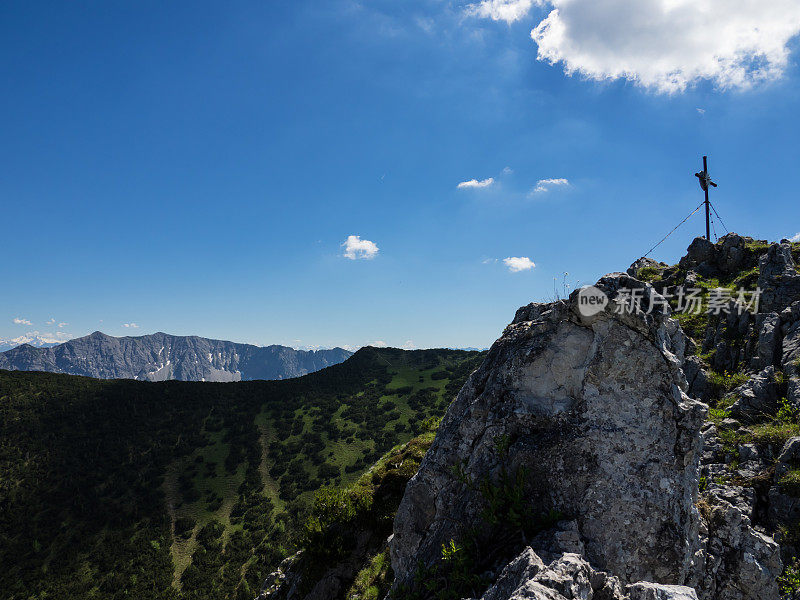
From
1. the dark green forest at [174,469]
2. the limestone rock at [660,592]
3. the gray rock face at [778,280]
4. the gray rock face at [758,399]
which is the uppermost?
the gray rock face at [778,280]

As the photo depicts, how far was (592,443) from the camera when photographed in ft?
29.3

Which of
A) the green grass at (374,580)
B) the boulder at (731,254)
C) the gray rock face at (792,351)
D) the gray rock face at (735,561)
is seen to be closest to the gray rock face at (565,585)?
the gray rock face at (735,561)

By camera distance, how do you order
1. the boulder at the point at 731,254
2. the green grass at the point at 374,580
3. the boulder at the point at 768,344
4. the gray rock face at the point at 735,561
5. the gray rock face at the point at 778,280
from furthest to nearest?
the boulder at the point at 731,254 → the gray rock face at the point at 778,280 → the boulder at the point at 768,344 → the green grass at the point at 374,580 → the gray rock face at the point at 735,561

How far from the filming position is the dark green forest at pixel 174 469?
69062 millimetres

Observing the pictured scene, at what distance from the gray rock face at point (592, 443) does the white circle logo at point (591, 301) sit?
21 centimetres

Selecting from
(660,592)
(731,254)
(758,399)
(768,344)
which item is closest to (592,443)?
(660,592)

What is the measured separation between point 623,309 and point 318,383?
136m

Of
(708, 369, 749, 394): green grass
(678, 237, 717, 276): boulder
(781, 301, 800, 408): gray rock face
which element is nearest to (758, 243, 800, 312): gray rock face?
(781, 301, 800, 408): gray rock face

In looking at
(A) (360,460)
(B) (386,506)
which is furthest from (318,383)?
(B) (386,506)

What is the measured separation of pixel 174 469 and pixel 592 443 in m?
113

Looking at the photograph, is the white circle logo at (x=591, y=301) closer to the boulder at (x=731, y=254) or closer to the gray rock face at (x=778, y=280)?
the gray rock face at (x=778, y=280)

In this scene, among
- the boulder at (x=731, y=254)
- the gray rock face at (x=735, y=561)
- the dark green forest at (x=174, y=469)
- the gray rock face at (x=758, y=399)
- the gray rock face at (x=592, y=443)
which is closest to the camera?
the gray rock face at (x=592, y=443)

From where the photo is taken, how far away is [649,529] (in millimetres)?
8328

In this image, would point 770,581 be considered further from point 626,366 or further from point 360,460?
point 360,460
